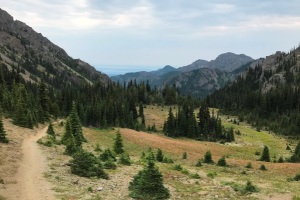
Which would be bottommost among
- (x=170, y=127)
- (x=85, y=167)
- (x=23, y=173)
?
(x=170, y=127)

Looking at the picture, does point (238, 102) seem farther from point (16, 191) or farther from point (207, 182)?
point (16, 191)

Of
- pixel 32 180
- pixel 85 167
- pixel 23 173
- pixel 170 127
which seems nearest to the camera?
pixel 32 180

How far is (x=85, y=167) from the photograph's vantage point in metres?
29.6

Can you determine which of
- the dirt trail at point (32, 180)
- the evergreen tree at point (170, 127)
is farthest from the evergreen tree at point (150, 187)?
the evergreen tree at point (170, 127)

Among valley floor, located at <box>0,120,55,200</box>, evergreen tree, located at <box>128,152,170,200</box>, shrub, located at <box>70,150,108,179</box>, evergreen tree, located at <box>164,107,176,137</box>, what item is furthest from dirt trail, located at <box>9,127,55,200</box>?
evergreen tree, located at <box>164,107,176,137</box>

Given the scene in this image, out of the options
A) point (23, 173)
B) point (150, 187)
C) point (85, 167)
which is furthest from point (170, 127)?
point (150, 187)

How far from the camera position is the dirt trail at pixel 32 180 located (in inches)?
886

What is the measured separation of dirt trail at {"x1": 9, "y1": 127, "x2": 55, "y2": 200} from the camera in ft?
73.8

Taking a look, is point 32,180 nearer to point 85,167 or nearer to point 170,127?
point 85,167

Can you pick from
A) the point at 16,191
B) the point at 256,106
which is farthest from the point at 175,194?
the point at 256,106

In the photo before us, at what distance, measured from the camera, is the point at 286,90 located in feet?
519

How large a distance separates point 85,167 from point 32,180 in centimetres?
489

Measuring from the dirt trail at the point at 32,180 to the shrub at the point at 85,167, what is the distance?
2.79 meters

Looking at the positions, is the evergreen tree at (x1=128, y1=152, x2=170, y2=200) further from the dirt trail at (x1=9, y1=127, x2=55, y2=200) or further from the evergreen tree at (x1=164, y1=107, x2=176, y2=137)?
the evergreen tree at (x1=164, y1=107, x2=176, y2=137)
